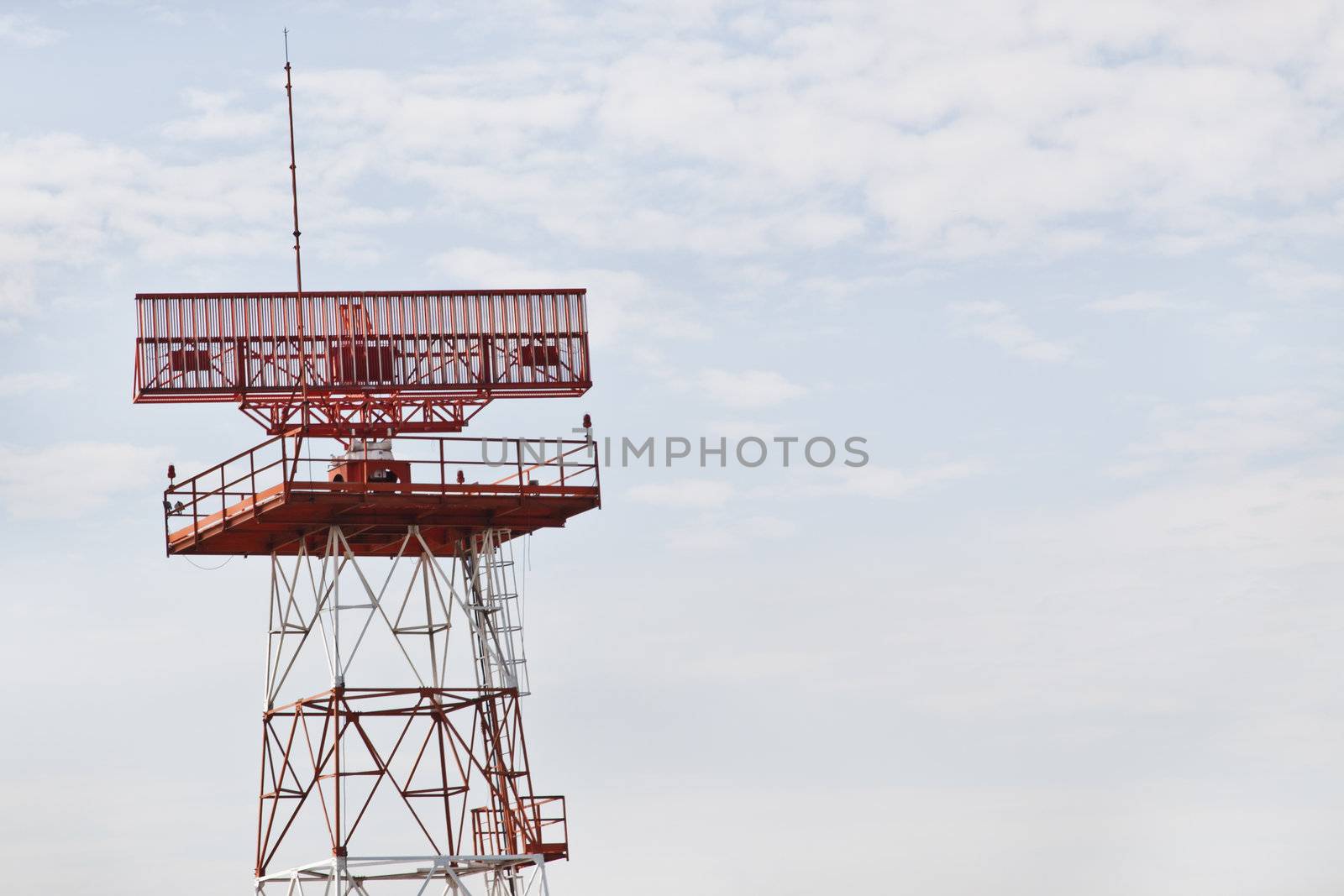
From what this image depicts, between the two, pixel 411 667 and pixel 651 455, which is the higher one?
pixel 651 455

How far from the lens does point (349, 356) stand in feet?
258

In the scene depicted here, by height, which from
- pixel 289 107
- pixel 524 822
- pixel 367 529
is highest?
pixel 289 107

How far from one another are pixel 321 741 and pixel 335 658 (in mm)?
2243

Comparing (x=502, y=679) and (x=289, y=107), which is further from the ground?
(x=289, y=107)

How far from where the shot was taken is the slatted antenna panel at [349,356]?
78312mm

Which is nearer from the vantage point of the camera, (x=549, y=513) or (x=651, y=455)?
(x=549, y=513)

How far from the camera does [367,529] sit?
257 ft

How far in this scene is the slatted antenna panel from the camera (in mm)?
78312

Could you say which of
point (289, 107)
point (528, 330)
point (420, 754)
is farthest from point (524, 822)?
point (289, 107)

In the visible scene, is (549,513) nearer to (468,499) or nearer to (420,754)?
(468,499)

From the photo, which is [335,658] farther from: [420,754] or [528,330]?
[528,330]

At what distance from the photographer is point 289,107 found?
8131 cm

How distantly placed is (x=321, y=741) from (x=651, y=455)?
13.7m

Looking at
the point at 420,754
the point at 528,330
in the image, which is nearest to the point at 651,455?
the point at 528,330
